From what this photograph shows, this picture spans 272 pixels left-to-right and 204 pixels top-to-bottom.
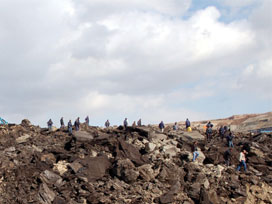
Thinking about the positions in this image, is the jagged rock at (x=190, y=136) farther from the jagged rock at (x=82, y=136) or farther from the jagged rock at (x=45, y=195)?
the jagged rock at (x=45, y=195)

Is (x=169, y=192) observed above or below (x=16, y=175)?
below

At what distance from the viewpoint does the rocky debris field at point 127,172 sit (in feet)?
66.6

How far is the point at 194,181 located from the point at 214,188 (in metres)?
1.45

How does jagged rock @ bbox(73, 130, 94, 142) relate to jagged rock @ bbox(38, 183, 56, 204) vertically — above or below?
above

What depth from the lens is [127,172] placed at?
21422mm

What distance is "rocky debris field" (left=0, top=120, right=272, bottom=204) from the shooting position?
66.6ft

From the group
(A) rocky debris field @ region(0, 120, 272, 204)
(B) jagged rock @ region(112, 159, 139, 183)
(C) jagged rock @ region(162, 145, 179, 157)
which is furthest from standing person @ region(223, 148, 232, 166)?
(B) jagged rock @ region(112, 159, 139, 183)

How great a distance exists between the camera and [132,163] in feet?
74.6

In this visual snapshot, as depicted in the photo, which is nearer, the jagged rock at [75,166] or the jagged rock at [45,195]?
the jagged rock at [45,195]

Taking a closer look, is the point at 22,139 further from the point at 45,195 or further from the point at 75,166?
the point at 45,195

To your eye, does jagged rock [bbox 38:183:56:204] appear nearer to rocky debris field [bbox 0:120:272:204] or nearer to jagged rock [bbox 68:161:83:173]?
rocky debris field [bbox 0:120:272:204]

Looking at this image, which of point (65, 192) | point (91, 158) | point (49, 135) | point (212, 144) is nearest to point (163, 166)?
point (91, 158)

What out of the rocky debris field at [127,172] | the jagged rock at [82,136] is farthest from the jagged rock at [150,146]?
the jagged rock at [82,136]

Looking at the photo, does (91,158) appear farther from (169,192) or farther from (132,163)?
(169,192)
